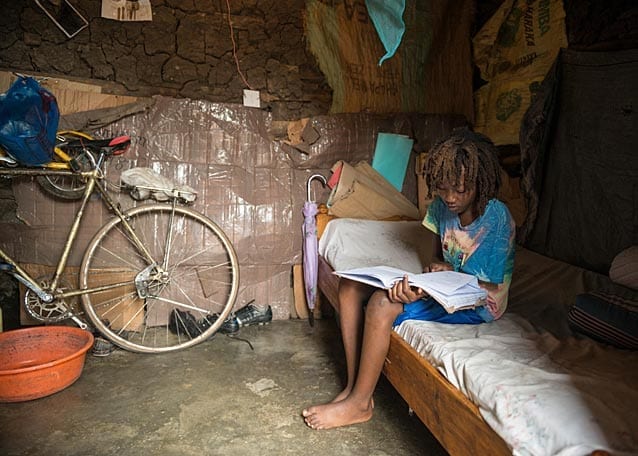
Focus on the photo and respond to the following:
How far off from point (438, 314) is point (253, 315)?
1.54 metres

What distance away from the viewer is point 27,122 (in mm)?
1923

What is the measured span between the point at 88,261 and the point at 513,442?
229 centimetres

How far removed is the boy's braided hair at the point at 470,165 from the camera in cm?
139

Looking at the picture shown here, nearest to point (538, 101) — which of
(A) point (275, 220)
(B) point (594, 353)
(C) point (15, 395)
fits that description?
(B) point (594, 353)

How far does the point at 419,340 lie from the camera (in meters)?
1.35

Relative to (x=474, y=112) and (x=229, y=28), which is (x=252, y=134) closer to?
(x=229, y=28)

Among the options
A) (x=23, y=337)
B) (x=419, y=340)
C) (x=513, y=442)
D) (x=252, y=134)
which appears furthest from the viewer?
(x=252, y=134)

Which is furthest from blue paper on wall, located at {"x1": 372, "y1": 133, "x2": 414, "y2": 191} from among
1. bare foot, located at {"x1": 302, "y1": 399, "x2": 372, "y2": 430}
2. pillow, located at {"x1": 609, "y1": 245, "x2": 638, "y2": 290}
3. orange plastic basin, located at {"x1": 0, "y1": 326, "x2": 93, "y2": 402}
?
orange plastic basin, located at {"x1": 0, "y1": 326, "x2": 93, "y2": 402}

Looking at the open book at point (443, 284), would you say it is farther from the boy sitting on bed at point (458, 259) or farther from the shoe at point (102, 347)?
the shoe at point (102, 347)

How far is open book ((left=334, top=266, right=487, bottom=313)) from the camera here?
1.24 meters

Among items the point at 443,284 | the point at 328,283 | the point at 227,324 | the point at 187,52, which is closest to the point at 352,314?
the point at 443,284

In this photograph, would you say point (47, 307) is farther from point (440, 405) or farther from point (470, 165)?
point (470, 165)

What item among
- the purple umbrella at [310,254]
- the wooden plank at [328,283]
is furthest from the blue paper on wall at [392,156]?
the wooden plank at [328,283]

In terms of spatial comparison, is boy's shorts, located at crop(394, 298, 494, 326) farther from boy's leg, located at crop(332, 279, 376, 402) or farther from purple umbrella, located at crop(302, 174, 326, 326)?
purple umbrella, located at crop(302, 174, 326, 326)
